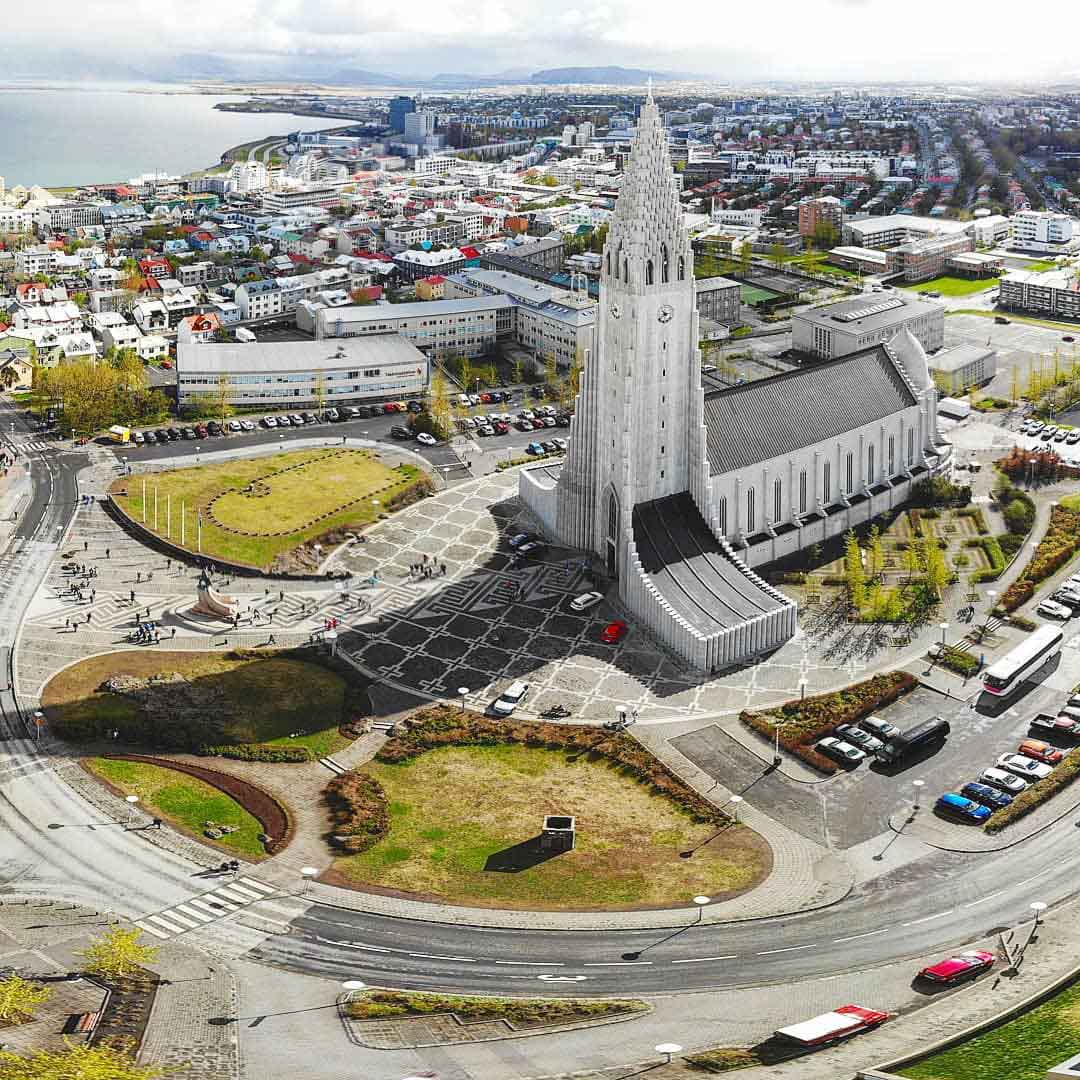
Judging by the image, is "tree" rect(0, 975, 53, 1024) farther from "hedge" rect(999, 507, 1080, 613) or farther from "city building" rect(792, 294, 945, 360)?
"city building" rect(792, 294, 945, 360)

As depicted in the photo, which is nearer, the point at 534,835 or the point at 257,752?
the point at 534,835

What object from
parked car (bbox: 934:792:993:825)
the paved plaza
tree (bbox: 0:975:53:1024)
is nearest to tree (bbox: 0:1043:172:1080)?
tree (bbox: 0:975:53:1024)

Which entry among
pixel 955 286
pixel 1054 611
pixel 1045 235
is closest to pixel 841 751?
pixel 1054 611

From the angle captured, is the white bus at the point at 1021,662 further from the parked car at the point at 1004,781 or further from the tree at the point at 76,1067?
the tree at the point at 76,1067

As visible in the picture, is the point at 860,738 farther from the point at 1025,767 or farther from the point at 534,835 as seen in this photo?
the point at 534,835

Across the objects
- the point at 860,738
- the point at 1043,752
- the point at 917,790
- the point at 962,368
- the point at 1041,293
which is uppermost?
the point at 1041,293

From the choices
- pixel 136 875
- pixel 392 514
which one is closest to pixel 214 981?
pixel 136 875

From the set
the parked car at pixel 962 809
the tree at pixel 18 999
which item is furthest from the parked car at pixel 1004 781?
the tree at pixel 18 999
